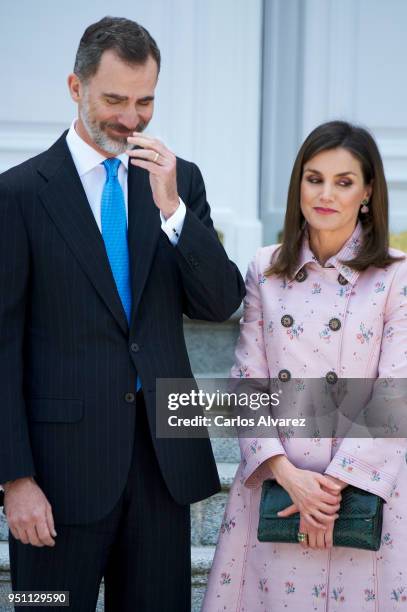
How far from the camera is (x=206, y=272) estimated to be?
2.31m

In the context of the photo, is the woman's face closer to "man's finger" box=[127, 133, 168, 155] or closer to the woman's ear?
the woman's ear

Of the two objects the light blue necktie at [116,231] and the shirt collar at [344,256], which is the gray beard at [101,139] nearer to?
the light blue necktie at [116,231]

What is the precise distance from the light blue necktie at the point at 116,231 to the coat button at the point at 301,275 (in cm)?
42

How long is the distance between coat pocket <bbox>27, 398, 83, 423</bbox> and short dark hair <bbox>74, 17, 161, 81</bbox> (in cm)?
73

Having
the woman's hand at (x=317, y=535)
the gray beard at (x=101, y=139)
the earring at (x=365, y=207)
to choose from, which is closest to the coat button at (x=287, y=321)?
the earring at (x=365, y=207)

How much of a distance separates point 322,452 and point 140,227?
67 cm

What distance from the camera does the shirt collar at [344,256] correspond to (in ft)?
8.08

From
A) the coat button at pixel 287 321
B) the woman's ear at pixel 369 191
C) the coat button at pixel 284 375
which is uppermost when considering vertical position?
the woman's ear at pixel 369 191

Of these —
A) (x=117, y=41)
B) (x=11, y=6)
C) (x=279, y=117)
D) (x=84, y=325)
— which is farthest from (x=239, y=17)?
(x=84, y=325)

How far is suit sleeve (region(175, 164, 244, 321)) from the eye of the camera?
7.52 ft

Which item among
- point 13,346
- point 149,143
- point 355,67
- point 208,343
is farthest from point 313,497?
point 355,67

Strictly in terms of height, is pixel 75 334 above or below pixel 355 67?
below

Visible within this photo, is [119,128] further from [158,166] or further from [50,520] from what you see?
[50,520]

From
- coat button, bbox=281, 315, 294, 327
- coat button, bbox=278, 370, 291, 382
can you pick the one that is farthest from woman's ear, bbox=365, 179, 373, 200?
coat button, bbox=278, 370, 291, 382
